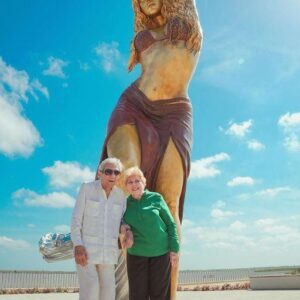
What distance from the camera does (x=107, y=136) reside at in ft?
22.9

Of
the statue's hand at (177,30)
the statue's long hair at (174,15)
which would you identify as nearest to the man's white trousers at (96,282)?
the statue's hand at (177,30)

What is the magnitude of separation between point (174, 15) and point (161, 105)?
1598 mm

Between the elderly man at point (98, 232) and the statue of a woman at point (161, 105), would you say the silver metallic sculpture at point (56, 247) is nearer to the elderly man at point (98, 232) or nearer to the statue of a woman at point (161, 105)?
the elderly man at point (98, 232)

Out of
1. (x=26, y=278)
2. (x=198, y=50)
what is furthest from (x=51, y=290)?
(x=198, y=50)

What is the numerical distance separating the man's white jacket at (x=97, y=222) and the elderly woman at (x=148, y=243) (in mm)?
156

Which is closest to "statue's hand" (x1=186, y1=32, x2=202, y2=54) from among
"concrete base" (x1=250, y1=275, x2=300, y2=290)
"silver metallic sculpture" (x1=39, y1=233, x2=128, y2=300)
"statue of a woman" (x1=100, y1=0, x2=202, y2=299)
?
"statue of a woman" (x1=100, y1=0, x2=202, y2=299)

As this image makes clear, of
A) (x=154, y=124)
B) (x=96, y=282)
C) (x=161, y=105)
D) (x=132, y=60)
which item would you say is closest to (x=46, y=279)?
(x=132, y=60)

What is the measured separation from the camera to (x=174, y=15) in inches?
299

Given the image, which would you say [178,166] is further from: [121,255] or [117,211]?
[117,211]

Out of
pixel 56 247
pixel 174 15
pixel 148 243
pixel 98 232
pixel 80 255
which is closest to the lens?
pixel 80 255

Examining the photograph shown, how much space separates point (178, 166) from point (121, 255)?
1547mm

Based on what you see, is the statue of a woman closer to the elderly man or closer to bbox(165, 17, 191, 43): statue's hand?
bbox(165, 17, 191, 43): statue's hand

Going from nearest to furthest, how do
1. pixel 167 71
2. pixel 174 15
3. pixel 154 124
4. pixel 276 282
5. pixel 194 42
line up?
pixel 154 124 → pixel 167 71 → pixel 194 42 → pixel 174 15 → pixel 276 282

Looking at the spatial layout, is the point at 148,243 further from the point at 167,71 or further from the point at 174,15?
the point at 174,15
